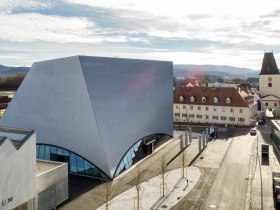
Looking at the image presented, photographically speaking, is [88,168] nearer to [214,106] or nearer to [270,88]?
[214,106]

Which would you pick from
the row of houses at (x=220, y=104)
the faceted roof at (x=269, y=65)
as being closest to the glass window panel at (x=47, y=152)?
the row of houses at (x=220, y=104)

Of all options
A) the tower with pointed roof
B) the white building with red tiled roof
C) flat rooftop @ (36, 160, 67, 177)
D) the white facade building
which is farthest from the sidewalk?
the tower with pointed roof

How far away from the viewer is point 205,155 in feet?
158

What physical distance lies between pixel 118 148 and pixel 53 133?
346 inches

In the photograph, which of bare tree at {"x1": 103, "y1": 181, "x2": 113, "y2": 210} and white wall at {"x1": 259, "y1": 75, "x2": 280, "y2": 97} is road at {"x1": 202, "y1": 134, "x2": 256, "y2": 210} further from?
white wall at {"x1": 259, "y1": 75, "x2": 280, "y2": 97}

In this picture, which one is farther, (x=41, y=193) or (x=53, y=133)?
(x=53, y=133)

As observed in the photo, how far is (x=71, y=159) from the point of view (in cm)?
4038

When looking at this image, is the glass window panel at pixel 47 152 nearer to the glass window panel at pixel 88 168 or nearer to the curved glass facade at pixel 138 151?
the glass window panel at pixel 88 168

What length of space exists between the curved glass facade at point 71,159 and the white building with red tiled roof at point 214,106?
1785 inches

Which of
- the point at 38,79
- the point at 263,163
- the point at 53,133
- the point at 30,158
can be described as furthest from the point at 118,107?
the point at 263,163

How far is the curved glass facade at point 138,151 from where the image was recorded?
4076cm

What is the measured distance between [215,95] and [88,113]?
152ft

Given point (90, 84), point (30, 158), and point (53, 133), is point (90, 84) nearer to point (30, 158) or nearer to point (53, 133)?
point (53, 133)

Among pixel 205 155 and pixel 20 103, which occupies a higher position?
pixel 20 103
